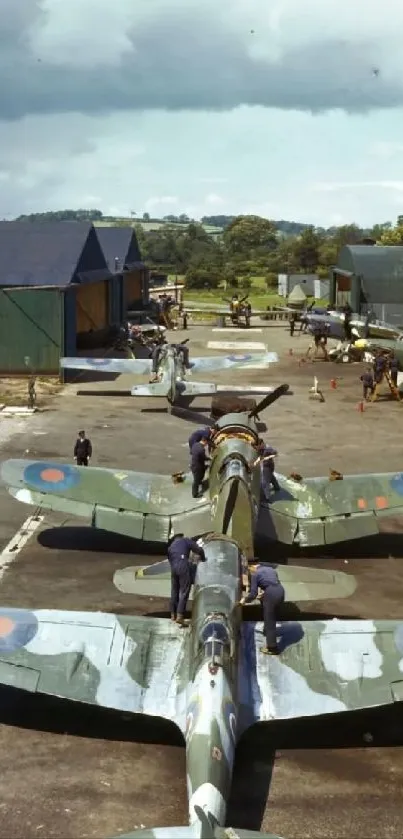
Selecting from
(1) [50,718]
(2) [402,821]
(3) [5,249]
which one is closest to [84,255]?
(3) [5,249]

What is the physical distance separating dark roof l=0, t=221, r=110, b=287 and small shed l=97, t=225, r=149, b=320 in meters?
9.55

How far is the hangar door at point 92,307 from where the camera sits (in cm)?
5172

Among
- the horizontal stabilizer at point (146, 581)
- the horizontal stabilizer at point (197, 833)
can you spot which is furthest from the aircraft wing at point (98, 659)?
the horizontal stabilizer at point (197, 833)

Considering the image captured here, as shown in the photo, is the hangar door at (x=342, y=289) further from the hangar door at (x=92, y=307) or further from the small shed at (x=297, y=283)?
the small shed at (x=297, y=283)

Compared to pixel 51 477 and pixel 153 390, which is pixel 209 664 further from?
pixel 153 390

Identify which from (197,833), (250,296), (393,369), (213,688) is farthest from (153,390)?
(250,296)

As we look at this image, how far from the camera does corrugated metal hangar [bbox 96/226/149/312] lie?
5981cm

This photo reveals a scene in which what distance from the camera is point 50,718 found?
11.3m

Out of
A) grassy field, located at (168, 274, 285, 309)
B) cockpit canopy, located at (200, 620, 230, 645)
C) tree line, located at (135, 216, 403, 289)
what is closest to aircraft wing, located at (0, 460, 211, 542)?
cockpit canopy, located at (200, 620, 230, 645)

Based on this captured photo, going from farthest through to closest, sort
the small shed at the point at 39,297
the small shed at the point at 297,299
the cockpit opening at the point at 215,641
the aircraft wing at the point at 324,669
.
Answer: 1. the small shed at the point at 297,299
2. the small shed at the point at 39,297
3. the aircraft wing at the point at 324,669
4. the cockpit opening at the point at 215,641

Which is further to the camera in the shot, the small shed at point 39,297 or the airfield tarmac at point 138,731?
the small shed at point 39,297

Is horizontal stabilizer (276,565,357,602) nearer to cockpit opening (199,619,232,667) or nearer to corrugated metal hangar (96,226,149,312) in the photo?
cockpit opening (199,619,232,667)

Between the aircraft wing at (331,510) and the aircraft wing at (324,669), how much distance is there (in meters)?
5.32

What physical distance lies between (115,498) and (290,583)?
5.33 meters
